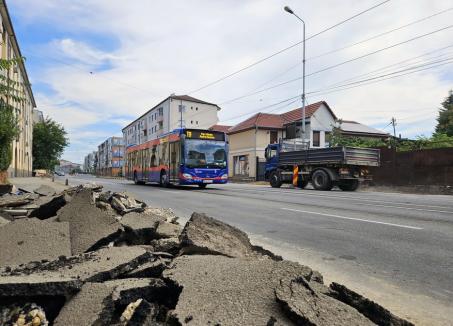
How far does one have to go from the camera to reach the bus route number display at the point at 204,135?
1973 centimetres

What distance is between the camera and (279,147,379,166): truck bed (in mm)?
21484

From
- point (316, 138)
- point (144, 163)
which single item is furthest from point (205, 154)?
point (316, 138)

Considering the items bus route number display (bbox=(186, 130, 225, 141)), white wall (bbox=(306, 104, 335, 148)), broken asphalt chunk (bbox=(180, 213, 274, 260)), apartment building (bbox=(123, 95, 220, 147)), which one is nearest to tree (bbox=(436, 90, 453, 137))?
white wall (bbox=(306, 104, 335, 148))

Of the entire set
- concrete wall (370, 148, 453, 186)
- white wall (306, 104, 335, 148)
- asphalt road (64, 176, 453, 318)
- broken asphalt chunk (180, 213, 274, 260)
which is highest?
white wall (306, 104, 335, 148)

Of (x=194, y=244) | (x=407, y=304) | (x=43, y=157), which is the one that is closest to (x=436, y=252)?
(x=407, y=304)

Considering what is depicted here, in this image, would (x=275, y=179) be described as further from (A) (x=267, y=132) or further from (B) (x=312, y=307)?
(B) (x=312, y=307)

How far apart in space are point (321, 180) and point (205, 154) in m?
7.57

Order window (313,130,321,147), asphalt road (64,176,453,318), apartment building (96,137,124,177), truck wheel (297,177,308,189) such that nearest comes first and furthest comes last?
asphalt road (64,176,453,318) < truck wheel (297,177,308,189) < window (313,130,321,147) < apartment building (96,137,124,177)

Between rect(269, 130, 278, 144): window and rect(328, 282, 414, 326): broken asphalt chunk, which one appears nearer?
rect(328, 282, 414, 326): broken asphalt chunk

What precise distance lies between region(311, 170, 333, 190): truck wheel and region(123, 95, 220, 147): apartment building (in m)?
51.3

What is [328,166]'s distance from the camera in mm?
22688

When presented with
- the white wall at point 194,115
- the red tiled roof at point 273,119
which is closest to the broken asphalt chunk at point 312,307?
the red tiled roof at point 273,119

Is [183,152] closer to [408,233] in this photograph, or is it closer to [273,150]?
Result: [273,150]

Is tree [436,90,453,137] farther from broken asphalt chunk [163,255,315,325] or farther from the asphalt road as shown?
broken asphalt chunk [163,255,315,325]
